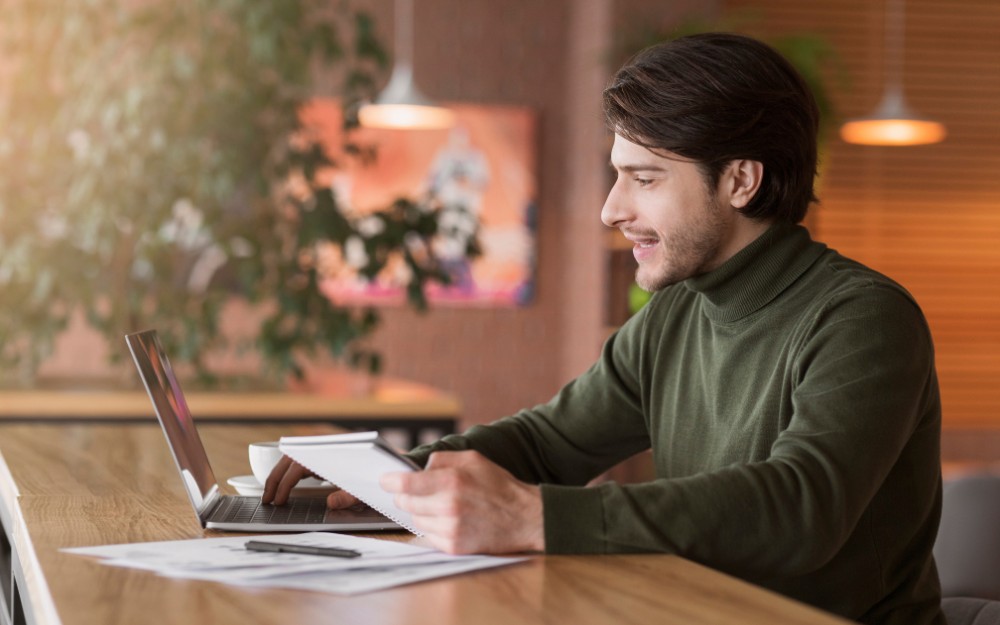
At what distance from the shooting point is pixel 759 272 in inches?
62.4

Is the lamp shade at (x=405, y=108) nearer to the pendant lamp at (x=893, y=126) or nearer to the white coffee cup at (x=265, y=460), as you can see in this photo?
the pendant lamp at (x=893, y=126)

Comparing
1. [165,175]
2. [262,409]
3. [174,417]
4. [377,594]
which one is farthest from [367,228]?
[377,594]

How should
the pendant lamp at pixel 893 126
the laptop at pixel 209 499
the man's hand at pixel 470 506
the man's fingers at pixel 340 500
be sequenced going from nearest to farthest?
the man's hand at pixel 470 506 < the laptop at pixel 209 499 < the man's fingers at pixel 340 500 < the pendant lamp at pixel 893 126

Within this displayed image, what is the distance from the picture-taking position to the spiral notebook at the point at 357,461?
121cm

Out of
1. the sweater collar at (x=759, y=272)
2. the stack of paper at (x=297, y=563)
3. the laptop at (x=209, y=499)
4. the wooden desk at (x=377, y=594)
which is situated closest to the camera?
the wooden desk at (x=377, y=594)

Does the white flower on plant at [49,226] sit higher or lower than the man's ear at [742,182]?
lower

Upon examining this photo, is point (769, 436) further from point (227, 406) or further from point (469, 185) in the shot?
point (469, 185)

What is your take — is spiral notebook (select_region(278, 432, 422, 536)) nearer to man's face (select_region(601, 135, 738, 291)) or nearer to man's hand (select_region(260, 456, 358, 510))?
man's hand (select_region(260, 456, 358, 510))

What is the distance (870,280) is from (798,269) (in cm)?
14

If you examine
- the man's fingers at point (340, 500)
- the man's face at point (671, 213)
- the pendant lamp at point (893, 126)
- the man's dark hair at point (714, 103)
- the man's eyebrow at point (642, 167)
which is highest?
the pendant lamp at point (893, 126)

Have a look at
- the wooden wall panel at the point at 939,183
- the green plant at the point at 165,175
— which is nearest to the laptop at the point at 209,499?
the green plant at the point at 165,175

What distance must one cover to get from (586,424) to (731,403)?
0.95 feet

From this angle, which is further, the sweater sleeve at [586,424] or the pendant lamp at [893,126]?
the pendant lamp at [893,126]

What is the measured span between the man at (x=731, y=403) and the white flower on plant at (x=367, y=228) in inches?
103
